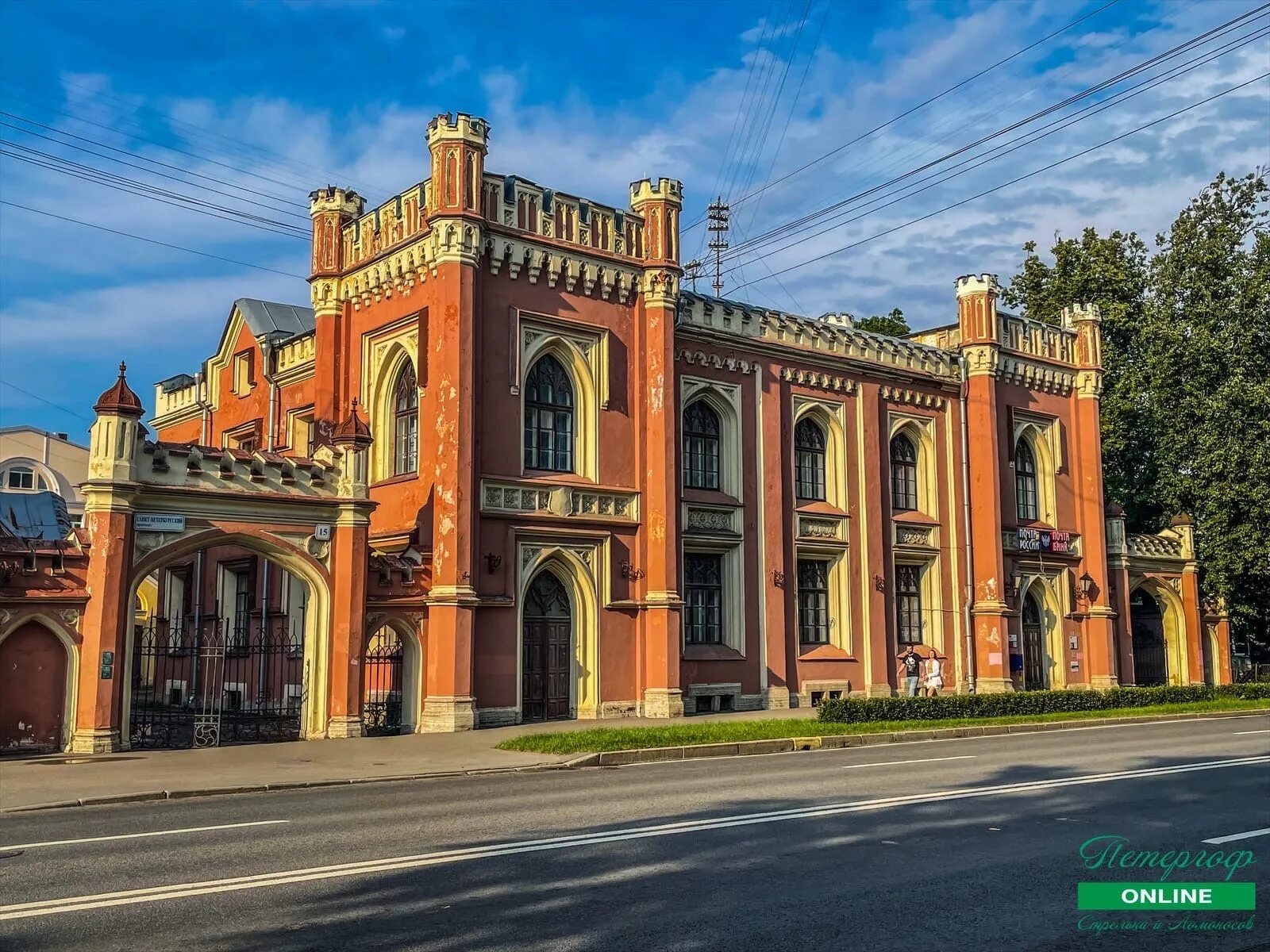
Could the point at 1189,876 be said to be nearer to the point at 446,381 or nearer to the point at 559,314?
the point at 446,381

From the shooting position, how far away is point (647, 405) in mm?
25828

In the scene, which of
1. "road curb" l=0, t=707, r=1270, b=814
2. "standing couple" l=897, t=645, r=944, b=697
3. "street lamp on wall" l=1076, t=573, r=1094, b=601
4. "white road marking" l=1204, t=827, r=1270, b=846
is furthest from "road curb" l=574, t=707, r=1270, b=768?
"street lamp on wall" l=1076, t=573, r=1094, b=601

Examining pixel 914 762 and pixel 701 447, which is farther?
pixel 701 447

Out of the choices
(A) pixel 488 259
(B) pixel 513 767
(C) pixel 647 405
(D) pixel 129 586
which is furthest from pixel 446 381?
(B) pixel 513 767

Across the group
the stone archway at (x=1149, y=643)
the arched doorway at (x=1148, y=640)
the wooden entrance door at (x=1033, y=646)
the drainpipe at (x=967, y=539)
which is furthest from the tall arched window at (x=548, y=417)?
the arched doorway at (x=1148, y=640)

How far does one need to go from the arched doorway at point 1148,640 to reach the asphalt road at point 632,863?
2593 centimetres

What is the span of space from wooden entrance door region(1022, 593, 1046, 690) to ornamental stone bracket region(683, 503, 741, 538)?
11422mm

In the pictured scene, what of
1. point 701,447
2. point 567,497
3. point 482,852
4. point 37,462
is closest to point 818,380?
point 701,447

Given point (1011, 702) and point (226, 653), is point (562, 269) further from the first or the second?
point (1011, 702)

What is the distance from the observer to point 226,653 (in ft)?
85.2

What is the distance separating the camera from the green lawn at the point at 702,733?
58.7 ft

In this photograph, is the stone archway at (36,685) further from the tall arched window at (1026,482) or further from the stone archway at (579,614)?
the tall arched window at (1026,482)

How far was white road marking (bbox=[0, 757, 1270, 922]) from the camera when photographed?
23.8 feet

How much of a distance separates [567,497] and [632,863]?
→ 641 inches
